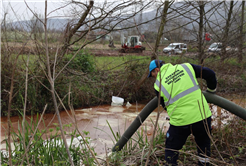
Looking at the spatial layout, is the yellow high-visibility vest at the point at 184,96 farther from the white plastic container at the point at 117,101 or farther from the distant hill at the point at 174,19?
the white plastic container at the point at 117,101

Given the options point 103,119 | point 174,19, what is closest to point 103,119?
point 103,119

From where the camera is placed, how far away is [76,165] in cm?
312

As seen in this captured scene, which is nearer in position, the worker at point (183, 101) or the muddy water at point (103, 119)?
the worker at point (183, 101)

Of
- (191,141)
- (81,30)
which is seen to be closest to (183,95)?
(191,141)

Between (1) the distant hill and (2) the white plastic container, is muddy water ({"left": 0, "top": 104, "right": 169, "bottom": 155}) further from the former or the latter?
(1) the distant hill

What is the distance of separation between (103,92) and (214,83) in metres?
5.82

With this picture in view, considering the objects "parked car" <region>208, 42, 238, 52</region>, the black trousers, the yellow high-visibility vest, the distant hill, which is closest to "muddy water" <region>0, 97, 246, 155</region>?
"parked car" <region>208, 42, 238, 52</region>

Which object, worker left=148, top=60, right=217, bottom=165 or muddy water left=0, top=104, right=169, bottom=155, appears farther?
muddy water left=0, top=104, right=169, bottom=155

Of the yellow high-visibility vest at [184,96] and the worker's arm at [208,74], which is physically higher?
the worker's arm at [208,74]

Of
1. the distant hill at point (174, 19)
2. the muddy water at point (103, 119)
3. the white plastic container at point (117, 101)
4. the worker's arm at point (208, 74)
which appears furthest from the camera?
the white plastic container at point (117, 101)

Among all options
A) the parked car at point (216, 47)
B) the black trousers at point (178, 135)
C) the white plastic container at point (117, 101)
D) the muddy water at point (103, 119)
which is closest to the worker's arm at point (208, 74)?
the black trousers at point (178, 135)

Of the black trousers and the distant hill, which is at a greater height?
the distant hill

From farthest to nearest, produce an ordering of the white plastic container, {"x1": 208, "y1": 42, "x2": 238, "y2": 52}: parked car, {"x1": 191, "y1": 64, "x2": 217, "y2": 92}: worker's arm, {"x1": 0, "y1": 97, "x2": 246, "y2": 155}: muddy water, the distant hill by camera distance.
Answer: the white plastic container
{"x1": 208, "y1": 42, "x2": 238, "y2": 52}: parked car
the distant hill
{"x1": 0, "y1": 97, "x2": 246, "y2": 155}: muddy water
{"x1": 191, "y1": 64, "x2": 217, "y2": 92}: worker's arm

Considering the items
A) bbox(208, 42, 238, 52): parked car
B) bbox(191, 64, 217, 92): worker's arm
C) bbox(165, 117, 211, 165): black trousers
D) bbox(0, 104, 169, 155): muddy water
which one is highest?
bbox(208, 42, 238, 52): parked car
